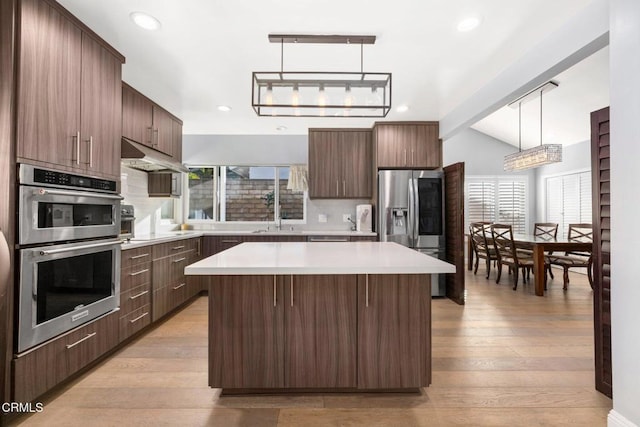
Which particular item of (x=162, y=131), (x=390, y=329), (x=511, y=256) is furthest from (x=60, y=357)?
(x=511, y=256)

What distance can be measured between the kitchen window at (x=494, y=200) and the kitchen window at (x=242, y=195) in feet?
13.5

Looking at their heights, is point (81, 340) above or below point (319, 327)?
below

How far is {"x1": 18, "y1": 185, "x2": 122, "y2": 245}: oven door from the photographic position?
Result: 1722mm

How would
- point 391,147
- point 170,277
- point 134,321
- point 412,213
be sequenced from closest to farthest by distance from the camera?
point 134,321 → point 170,277 → point 412,213 → point 391,147

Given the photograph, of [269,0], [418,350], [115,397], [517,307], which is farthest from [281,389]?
[517,307]

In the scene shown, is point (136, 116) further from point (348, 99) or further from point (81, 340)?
point (348, 99)

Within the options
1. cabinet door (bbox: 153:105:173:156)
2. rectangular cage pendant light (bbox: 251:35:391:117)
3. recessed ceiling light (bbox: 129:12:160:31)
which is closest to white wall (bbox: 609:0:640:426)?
rectangular cage pendant light (bbox: 251:35:391:117)

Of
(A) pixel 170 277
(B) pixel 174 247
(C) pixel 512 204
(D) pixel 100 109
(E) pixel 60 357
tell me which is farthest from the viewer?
(C) pixel 512 204

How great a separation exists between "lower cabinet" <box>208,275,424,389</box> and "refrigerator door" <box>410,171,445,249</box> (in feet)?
8.08

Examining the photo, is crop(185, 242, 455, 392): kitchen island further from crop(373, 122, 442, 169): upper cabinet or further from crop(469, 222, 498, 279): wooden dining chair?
crop(469, 222, 498, 279): wooden dining chair

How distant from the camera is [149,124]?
336cm

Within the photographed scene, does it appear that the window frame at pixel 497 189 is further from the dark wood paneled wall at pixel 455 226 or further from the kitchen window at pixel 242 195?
the kitchen window at pixel 242 195

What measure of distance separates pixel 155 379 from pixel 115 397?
248 millimetres

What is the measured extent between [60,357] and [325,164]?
3.53m
